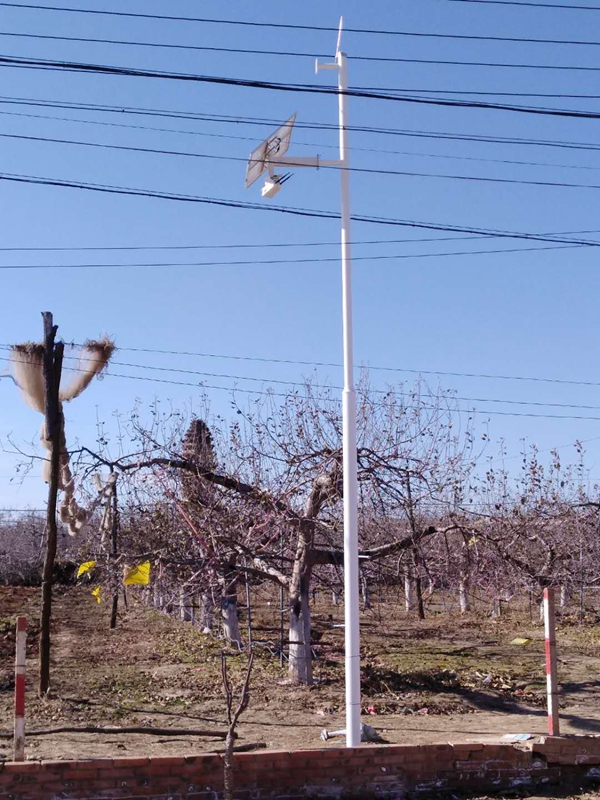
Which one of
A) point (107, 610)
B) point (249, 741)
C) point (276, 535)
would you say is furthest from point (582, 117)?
point (107, 610)

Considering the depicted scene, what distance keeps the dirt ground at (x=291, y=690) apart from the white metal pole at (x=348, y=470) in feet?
3.12

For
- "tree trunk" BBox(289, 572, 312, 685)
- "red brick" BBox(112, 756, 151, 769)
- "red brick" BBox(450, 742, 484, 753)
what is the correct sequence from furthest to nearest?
"tree trunk" BBox(289, 572, 312, 685)
"red brick" BBox(450, 742, 484, 753)
"red brick" BBox(112, 756, 151, 769)

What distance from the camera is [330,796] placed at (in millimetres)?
6672

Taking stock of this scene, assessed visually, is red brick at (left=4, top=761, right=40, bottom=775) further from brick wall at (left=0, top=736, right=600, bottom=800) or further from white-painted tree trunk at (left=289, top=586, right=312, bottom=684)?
white-painted tree trunk at (left=289, top=586, right=312, bottom=684)

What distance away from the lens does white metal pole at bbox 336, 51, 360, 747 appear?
23.6 ft

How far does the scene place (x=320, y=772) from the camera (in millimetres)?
6680

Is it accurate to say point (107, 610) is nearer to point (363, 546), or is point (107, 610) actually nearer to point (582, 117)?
point (363, 546)

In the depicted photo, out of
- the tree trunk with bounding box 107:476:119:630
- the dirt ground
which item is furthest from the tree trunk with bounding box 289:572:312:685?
the tree trunk with bounding box 107:476:119:630

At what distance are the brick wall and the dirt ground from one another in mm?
503

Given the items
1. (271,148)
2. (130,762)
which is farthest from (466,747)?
A: (271,148)

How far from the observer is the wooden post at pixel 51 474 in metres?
10.6

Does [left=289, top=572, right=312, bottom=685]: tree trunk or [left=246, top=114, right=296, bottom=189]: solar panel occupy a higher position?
[left=246, top=114, right=296, bottom=189]: solar panel

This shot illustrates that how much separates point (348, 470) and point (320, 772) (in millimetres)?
2470

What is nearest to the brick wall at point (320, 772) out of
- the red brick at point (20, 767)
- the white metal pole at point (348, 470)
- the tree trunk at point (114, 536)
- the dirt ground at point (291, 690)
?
the red brick at point (20, 767)
